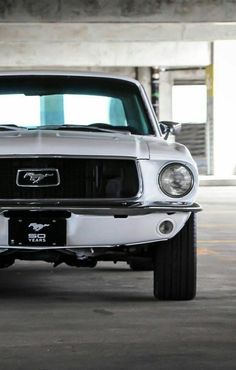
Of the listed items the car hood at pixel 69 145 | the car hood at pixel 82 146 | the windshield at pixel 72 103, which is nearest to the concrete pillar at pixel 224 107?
the windshield at pixel 72 103

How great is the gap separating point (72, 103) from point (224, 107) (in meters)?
22.7

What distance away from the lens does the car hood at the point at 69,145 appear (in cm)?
682

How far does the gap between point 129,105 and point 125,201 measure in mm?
1780

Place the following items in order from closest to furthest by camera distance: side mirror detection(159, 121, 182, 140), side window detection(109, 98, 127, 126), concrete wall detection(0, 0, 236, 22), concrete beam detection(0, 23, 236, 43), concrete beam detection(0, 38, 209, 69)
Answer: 1. side window detection(109, 98, 127, 126)
2. side mirror detection(159, 121, 182, 140)
3. concrete wall detection(0, 0, 236, 22)
4. concrete beam detection(0, 23, 236, 43)
5. concrete beam detection(0, 38, 209, 69)

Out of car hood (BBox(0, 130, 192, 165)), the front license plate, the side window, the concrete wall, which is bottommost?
the front license plate

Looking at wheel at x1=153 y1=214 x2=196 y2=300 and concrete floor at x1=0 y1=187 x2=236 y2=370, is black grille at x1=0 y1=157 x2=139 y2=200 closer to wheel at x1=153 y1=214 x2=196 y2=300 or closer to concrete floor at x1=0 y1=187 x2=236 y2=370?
wheel at x1=153 y1=214 x2=196 y2=300

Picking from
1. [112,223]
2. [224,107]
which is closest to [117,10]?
[224,107]

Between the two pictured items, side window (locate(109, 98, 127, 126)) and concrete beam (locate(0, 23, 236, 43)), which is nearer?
side window (locate(109, 98, 127, 126))

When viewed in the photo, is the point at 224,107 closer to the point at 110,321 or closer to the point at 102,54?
the point at 102,54

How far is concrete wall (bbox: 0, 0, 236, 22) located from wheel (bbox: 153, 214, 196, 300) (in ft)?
45.5

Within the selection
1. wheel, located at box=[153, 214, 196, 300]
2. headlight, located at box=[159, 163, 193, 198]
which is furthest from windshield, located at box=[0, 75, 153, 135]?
wheel, located at box=[153, 214, 196, 300]

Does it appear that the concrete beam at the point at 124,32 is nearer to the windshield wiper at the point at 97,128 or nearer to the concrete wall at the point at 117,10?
the concrete wall at the point at 117,10

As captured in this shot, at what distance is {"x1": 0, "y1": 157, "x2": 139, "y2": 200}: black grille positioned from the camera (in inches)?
270

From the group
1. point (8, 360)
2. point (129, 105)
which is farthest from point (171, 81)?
point (8, 360)
